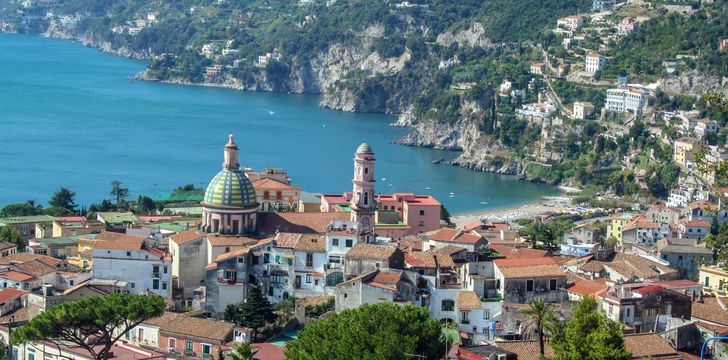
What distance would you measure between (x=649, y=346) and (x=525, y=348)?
2.36 metres

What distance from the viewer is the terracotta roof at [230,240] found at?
36.8m

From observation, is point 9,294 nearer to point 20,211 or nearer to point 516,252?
point 516,252

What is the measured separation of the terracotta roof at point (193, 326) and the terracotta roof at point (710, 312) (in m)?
10.0

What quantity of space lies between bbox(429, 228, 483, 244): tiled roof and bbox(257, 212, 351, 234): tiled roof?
2.83 m

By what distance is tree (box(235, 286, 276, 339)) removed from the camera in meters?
32.8

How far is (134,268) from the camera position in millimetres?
35688

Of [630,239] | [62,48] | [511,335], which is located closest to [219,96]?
[62,48]

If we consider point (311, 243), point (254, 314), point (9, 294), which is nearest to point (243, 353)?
point (254, 314)

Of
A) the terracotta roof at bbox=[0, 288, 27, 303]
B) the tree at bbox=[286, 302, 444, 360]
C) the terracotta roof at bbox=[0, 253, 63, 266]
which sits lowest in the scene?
the terracotta roof at bbox=[0, 288, 27, 303]

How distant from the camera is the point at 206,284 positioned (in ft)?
115

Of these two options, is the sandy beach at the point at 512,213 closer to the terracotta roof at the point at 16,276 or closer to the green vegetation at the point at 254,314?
the terracotta roof at the point at 16,276

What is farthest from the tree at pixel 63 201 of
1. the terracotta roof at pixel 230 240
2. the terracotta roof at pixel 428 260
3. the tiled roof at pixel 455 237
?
the terracotta roof at pixel 428 260

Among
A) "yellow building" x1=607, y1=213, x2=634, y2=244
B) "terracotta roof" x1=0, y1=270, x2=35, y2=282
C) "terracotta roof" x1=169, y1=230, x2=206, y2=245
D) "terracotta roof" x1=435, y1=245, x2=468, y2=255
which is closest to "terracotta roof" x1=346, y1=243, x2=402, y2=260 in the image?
"terracotta roof" x1=435, y1=245, x2=468, y2=255

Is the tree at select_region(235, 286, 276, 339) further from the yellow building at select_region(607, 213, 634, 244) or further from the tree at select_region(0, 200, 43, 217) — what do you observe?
the yellow building at select_region(607, 213, 634, 244)
